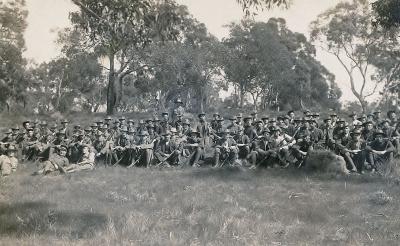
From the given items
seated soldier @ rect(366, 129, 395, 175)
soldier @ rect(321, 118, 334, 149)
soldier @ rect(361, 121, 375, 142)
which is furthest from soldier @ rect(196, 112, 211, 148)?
seated soldier @ rect(366, 129, 395, 175)

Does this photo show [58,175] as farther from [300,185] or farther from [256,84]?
[256,84]

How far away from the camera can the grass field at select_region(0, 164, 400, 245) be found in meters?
9.20

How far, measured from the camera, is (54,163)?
1775 cm

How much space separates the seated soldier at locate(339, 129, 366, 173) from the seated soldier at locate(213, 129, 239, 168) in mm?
3578

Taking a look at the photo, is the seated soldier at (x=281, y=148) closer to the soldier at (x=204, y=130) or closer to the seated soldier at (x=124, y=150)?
the soldier at (x=204, y=130)

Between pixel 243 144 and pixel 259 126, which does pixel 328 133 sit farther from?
pixel 243 144

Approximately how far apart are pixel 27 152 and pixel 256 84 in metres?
27.5

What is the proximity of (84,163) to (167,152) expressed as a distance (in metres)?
2.97

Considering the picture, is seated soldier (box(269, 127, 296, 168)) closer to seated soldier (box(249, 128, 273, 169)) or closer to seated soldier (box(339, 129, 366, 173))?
seated soldier (box(249, 128, 273, 169))

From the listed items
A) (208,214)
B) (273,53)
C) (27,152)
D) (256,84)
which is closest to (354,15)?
(273,53)

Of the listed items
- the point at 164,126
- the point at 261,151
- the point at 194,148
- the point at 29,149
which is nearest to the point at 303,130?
the point at 261,151

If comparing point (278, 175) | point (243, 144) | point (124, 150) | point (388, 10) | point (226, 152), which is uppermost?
point (388, 10)

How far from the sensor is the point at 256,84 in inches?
1834

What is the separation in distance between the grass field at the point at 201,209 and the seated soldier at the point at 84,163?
1.44m
